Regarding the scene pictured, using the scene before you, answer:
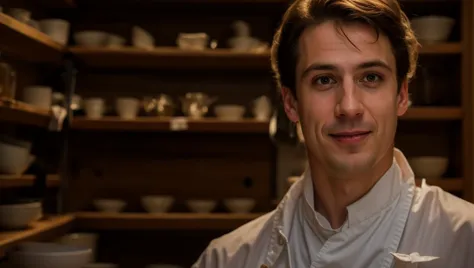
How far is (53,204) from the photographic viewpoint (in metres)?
3.11

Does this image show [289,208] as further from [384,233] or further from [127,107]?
[127,107]

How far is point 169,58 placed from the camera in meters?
3.02

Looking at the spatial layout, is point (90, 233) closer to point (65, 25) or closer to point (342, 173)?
point (65, 25)

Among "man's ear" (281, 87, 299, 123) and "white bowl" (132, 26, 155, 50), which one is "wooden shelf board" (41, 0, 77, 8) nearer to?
"white bowl" (132, 26, 155, 50)

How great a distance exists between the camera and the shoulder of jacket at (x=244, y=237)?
4.79ft

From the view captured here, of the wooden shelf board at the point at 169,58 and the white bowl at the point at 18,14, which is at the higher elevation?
the white bowl at the point at 18,14

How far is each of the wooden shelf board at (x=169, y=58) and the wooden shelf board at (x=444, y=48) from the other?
0.80 m

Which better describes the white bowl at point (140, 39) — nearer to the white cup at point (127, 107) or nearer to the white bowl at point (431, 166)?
the white cup at point (127, 107)

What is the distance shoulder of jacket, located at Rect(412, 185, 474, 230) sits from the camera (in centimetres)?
119

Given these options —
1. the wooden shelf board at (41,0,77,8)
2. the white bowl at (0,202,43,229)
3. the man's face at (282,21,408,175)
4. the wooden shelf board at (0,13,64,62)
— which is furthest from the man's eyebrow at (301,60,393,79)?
the wooden shelf board at (41,0,77,8)

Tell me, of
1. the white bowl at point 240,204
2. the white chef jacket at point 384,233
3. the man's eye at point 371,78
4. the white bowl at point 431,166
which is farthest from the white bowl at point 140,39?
the man's eye at point 371,78

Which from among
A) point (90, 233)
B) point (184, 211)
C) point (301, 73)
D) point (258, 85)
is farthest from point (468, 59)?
point (90, 233)

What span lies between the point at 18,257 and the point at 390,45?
1312 millimetres

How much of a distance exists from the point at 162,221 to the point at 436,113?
1.46 metres
